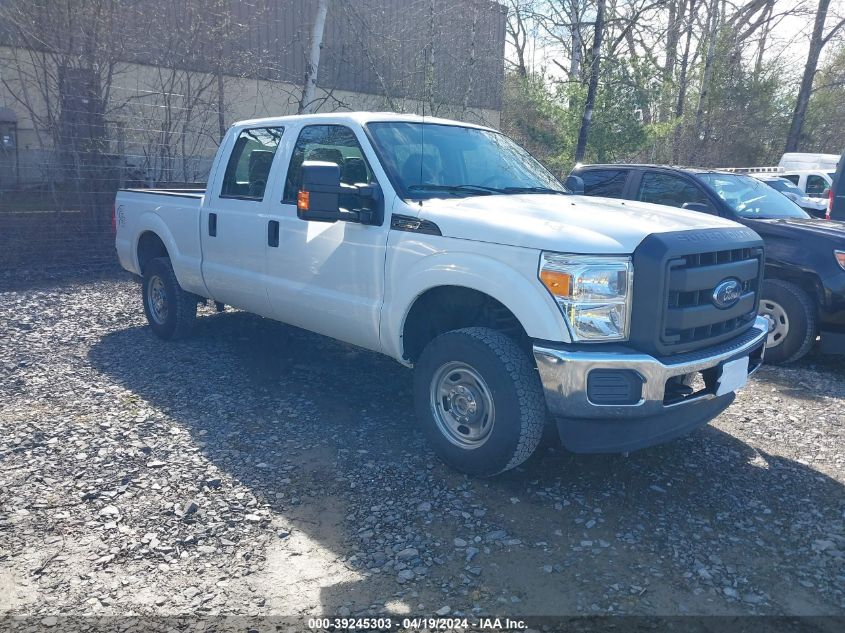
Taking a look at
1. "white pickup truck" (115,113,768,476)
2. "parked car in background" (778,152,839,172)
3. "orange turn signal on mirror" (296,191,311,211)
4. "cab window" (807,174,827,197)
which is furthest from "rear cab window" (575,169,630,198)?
"parked car in background" (778,152,839,172)

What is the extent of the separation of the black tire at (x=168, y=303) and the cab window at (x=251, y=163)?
1.24 m

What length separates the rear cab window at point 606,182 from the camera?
25.7 ft

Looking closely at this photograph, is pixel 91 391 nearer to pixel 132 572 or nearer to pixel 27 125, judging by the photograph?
pixel 132 572

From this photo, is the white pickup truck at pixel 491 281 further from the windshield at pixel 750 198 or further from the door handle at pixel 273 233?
the windshield at pixel 750 198

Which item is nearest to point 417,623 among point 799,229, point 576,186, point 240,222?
point 240,222

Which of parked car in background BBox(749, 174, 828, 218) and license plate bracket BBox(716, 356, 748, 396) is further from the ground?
parked car in background BBox(749, 174, 828, 218)

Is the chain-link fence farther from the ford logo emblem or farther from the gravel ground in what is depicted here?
the ford logo emblem

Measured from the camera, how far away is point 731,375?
13.0ft

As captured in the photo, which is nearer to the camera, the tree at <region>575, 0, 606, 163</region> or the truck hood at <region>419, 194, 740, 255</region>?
the truck hood at <region>419, 194, 740, 255</region>

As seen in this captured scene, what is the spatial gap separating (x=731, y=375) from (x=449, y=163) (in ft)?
7.40

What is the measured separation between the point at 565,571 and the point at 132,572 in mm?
1996

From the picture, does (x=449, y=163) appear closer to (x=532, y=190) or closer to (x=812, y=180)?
(x=532, y=190)

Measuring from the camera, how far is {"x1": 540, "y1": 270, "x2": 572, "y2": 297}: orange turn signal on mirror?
354 cm

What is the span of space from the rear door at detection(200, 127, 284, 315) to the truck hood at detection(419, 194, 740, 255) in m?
1.80
